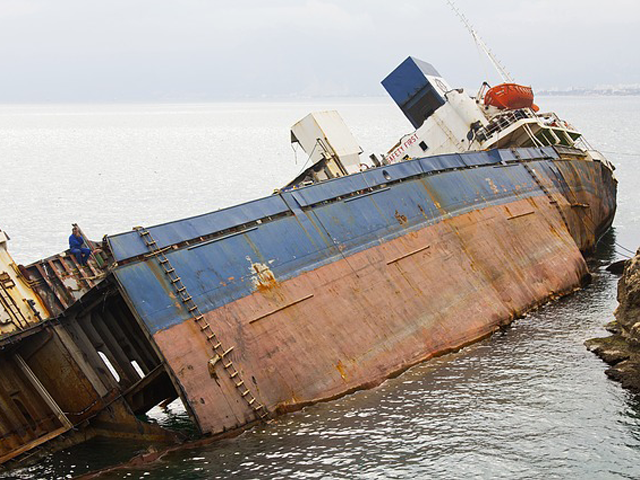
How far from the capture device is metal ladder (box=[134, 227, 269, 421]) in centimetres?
1481

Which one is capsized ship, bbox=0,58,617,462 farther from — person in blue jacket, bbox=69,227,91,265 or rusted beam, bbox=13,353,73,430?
person in blue jacket, bbox=69,227,91,265

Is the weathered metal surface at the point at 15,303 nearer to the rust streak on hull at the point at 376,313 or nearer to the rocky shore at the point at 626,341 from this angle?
the rust streak on hull at the point at 376,313

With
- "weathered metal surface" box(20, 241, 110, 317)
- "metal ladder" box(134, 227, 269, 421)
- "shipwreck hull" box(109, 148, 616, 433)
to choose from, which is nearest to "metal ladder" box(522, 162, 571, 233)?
"shipwreck hull" box(109, 148, 616, 433)

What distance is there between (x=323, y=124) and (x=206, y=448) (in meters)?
15.3

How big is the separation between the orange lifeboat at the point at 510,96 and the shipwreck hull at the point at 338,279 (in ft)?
25.4

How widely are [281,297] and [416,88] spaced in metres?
20.6

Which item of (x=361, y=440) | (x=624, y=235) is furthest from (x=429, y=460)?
(x=624, y=235)

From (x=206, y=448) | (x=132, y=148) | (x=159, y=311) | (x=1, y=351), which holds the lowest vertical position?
(x=206, y=448)

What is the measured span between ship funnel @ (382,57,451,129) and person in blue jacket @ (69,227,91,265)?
20.7 metres

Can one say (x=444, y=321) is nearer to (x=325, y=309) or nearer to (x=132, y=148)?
(x=325, y=309)

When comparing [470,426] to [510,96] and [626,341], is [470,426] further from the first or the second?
[510,96]

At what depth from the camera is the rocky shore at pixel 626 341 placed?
17031mm

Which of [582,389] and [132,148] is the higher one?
[132,148]

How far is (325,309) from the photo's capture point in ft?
56.6
